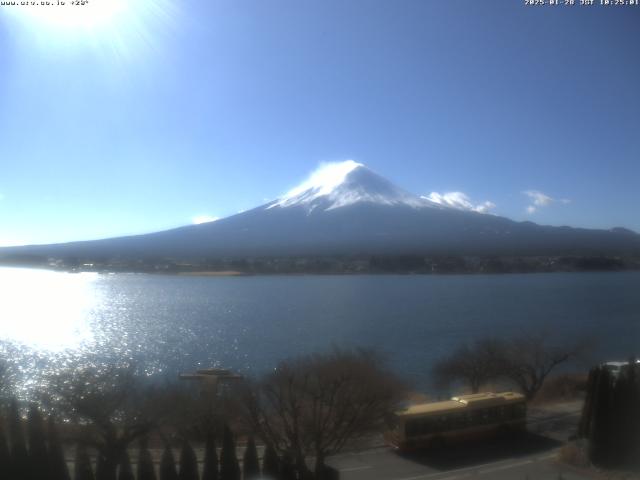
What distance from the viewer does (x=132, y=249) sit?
43469 millimetres

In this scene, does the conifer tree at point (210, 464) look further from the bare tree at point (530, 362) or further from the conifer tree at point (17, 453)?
the bare tree at point (530, 362)

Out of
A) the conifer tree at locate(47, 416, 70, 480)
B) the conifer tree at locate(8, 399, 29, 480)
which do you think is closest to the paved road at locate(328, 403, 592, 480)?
the conifer tree at locate(47, 416, 70, 480)

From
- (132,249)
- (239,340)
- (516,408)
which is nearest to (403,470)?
(516,408)

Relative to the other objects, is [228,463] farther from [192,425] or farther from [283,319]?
[283,319]

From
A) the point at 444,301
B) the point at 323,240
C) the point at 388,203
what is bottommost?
→ the point at 444,301

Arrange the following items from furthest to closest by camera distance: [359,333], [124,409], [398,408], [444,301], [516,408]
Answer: [444,301]
[359,333]
[516,408]
[398,408]
[124,409]

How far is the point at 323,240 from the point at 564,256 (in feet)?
54.6

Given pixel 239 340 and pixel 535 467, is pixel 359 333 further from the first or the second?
pixel 535 467

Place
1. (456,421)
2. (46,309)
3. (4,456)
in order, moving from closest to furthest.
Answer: (4,456), (456,421), (46,309)

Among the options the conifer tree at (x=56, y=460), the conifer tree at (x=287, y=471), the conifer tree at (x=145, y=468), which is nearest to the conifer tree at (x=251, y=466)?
the conifer tree at (x=287, y=471)

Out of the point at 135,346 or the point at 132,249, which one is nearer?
the point at 135,346

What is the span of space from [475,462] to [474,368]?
303 centimetres

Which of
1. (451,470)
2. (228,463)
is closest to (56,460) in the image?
(228,463)

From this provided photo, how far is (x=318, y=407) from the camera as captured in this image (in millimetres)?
4812
